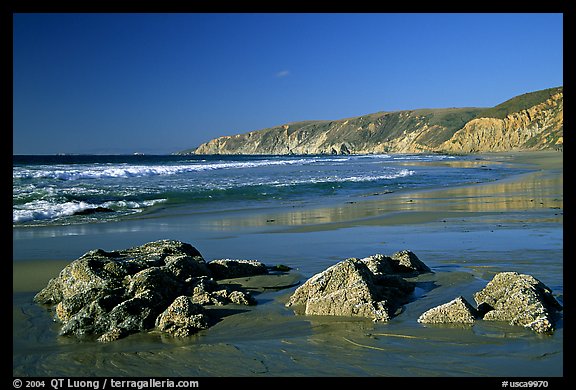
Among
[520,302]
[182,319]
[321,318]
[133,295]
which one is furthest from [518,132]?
[182,319]

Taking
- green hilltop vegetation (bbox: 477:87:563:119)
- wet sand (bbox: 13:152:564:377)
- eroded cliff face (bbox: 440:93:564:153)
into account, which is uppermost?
green hilltop vegetation (bbox: 477:87:563:119)

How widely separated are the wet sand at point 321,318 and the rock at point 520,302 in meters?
0.16

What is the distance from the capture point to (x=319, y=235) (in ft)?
35.7

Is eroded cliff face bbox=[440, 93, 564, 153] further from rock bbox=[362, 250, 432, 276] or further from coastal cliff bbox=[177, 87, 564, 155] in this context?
rock bbox=[362, 250, 432, 276]

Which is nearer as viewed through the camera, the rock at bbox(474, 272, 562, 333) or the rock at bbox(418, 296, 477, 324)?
the rock at bbox(474, 272, 562, 333)

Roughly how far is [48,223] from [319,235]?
783 centimetres

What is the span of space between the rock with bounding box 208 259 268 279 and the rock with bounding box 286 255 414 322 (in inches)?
62.2

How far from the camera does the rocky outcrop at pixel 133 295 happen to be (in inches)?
200

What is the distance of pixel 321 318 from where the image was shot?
5.25 meters

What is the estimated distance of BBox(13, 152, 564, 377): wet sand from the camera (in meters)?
4.07

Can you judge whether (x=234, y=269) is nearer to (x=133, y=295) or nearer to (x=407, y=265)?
(x=133, y=295)

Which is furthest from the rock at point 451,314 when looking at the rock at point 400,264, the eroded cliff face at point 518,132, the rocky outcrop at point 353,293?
the eroded cliff face at point 518,132

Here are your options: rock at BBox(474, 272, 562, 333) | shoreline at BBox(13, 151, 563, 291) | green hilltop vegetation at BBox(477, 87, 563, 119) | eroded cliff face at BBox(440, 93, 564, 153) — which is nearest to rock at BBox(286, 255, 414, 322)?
rock at BBox(474, 272, 562, 333)

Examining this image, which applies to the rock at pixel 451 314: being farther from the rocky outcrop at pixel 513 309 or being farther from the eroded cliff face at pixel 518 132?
the eroded cliff face at pixel 518 132
